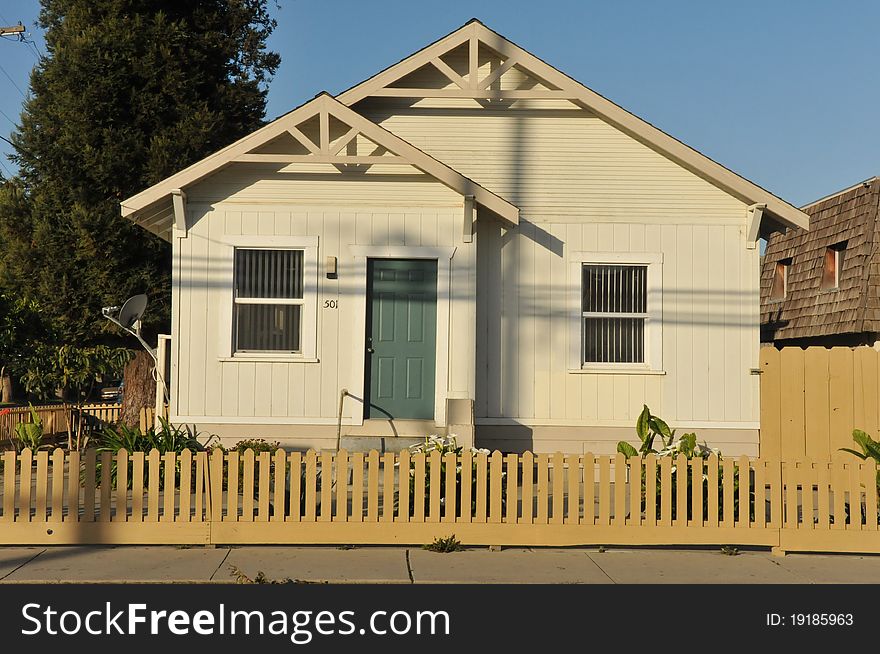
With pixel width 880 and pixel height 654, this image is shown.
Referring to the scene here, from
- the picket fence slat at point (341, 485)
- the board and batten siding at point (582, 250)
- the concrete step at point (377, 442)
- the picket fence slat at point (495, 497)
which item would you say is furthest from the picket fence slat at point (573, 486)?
the board and batten siding at point (582, 250)

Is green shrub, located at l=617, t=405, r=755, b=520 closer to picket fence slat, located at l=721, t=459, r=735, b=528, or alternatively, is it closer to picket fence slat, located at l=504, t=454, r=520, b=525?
picket fence slat, located at l=721, t=459, r=735, b=528

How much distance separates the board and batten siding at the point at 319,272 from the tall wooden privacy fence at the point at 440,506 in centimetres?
410

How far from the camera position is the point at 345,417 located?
1253cm

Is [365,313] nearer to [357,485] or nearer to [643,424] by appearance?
[643,424]

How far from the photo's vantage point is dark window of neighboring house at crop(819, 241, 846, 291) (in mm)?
21156

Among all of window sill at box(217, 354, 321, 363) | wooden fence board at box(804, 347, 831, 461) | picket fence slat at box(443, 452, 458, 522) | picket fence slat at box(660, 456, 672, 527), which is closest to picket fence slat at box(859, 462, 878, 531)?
picket fence slat at box(660, 456, 672, 527)

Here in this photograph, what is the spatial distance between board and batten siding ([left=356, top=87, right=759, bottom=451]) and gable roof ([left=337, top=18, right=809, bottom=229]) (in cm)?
32

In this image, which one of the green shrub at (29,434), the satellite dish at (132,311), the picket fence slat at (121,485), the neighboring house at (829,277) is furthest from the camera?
the neighboring house at (829,277)

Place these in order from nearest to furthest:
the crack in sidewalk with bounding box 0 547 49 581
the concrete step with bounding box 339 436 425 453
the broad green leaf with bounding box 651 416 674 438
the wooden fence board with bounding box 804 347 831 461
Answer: the crack in sidewalk with bounding box 0 547 49 581, the broad green leaf with bounding box 651 416 674 438, the concrete step with bounding box 339 436 425 453, the wooden fence board with bounding box 804 347 831 461

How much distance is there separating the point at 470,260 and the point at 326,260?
6.26 ft

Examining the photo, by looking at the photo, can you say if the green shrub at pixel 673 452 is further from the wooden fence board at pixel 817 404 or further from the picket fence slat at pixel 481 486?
the picket fence slat at pixel 481 486

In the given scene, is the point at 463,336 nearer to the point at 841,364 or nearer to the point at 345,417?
the point at 345,417

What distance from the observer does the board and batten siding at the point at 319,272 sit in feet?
41.1

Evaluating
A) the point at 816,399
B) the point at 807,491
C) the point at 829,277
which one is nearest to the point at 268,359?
the point at 807,491
